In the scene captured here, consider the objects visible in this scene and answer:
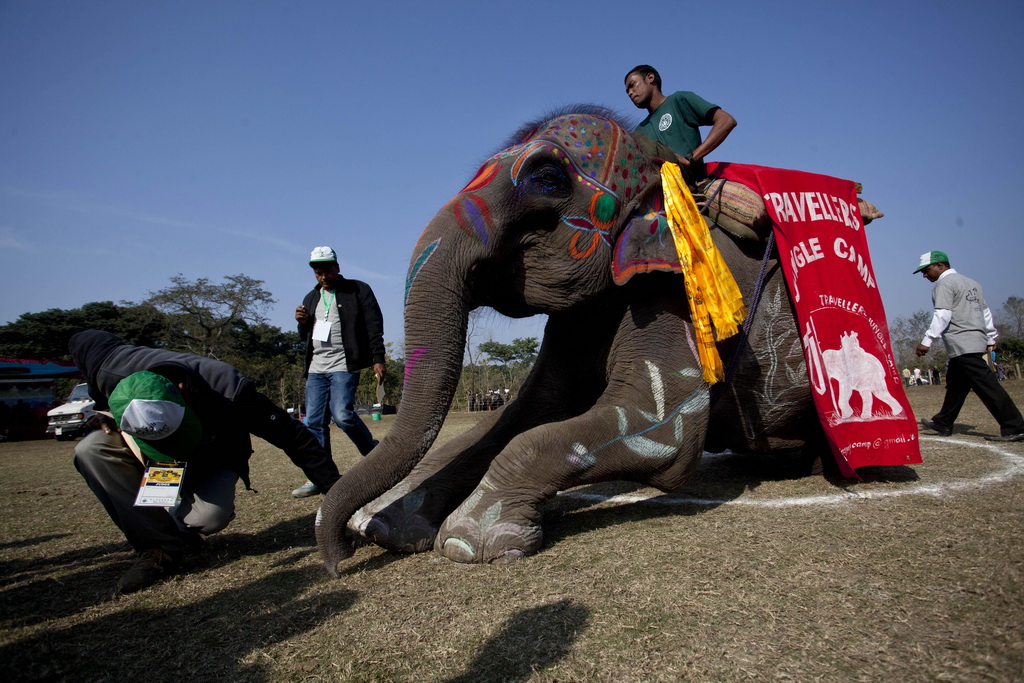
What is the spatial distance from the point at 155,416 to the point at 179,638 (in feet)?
3.53

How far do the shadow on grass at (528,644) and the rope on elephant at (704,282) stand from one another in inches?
66.3

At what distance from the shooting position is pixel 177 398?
10.0 ft

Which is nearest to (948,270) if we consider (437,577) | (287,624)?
(437,577)

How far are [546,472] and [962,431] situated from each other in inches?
242

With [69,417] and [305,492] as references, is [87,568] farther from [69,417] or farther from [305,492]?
[69,417]

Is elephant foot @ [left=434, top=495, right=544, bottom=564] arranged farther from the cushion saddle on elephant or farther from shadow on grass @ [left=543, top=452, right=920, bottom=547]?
the cushion saddle on elephant

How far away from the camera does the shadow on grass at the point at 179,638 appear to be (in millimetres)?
1990

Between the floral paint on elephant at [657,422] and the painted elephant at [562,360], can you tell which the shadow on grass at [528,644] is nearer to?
the painted elephant at [562,360]

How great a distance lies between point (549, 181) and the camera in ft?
11.1

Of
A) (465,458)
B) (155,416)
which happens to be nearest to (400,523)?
(465,458)

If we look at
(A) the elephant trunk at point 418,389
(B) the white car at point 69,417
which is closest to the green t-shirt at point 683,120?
(A) the elephant trunk at point 418,389

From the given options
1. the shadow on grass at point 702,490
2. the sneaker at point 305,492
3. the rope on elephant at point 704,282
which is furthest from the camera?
the sneaker at point 305,492

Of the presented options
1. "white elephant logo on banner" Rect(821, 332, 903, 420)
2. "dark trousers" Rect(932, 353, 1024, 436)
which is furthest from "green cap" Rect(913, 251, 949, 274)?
"white elephant logo on banner" Rect(821, 332, 903, 420)

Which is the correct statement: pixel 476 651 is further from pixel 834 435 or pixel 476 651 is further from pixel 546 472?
pixel 834 435
